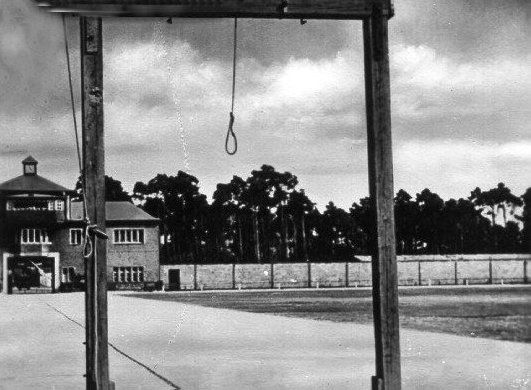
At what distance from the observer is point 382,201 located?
6.90 metres

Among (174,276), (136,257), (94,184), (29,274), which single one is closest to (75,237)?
(136,257)

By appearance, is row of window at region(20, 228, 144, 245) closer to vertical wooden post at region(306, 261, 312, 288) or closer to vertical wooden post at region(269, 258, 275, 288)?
vertical wooden post at region(269, 258, 275, 288)

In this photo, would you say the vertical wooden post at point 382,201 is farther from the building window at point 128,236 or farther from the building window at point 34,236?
the building window at point 34,236

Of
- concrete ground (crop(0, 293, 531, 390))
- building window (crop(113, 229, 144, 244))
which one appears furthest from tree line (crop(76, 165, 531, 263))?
concrete ground (crop(0, 293, 531, 390))

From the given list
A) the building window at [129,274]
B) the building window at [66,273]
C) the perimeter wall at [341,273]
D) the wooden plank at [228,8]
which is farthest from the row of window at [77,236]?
the wooden plank at [228,8]

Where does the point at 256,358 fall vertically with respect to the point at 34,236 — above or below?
below

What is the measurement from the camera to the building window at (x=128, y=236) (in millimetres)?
65938

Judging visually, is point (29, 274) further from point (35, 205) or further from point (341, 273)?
point (341, 273)

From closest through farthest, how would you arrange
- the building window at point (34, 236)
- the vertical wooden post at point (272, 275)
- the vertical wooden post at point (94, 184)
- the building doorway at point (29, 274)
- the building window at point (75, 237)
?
1. the vertical wooden post at point (94, 184)
2. the building doorway at point (29, 274)
3. the building window at point (34, 236)
4. the vertical wooden post at point (272, 275)
5. the building window at point (75, 237)

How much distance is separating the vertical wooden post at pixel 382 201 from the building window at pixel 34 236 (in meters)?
60.2

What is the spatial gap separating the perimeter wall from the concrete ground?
4534 centimetres

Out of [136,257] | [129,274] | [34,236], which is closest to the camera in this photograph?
[34,236]

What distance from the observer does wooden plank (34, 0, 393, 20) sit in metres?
6.68

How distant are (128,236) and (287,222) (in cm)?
4042
